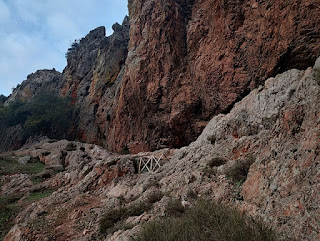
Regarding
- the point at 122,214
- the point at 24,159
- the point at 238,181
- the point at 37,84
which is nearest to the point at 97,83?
the point at 24,159

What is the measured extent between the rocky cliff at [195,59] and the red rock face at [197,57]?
0.04 m

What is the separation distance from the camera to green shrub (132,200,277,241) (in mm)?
2664

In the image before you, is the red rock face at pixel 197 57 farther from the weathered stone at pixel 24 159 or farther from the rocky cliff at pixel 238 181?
the weathered stone at pixel 24 159

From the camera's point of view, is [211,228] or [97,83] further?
[97,83]

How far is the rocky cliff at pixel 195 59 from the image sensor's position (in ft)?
34.6

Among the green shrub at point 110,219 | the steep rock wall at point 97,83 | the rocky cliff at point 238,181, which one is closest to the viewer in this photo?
the rocky cliff at point 238,181

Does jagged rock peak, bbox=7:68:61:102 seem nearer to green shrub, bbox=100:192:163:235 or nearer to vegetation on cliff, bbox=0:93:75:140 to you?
vegetation on cliff, bbox=0:93:75:140

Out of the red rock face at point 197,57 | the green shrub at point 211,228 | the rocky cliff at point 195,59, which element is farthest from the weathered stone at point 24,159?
the green shrub at point 211,228

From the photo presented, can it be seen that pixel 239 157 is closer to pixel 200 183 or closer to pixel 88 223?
pixel 200 183

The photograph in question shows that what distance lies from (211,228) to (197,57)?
15.1 m

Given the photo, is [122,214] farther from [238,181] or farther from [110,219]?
[238,181]

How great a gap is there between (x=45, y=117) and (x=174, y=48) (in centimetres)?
2809

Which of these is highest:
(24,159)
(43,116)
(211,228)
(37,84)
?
(37,84)

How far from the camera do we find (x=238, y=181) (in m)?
5.19
